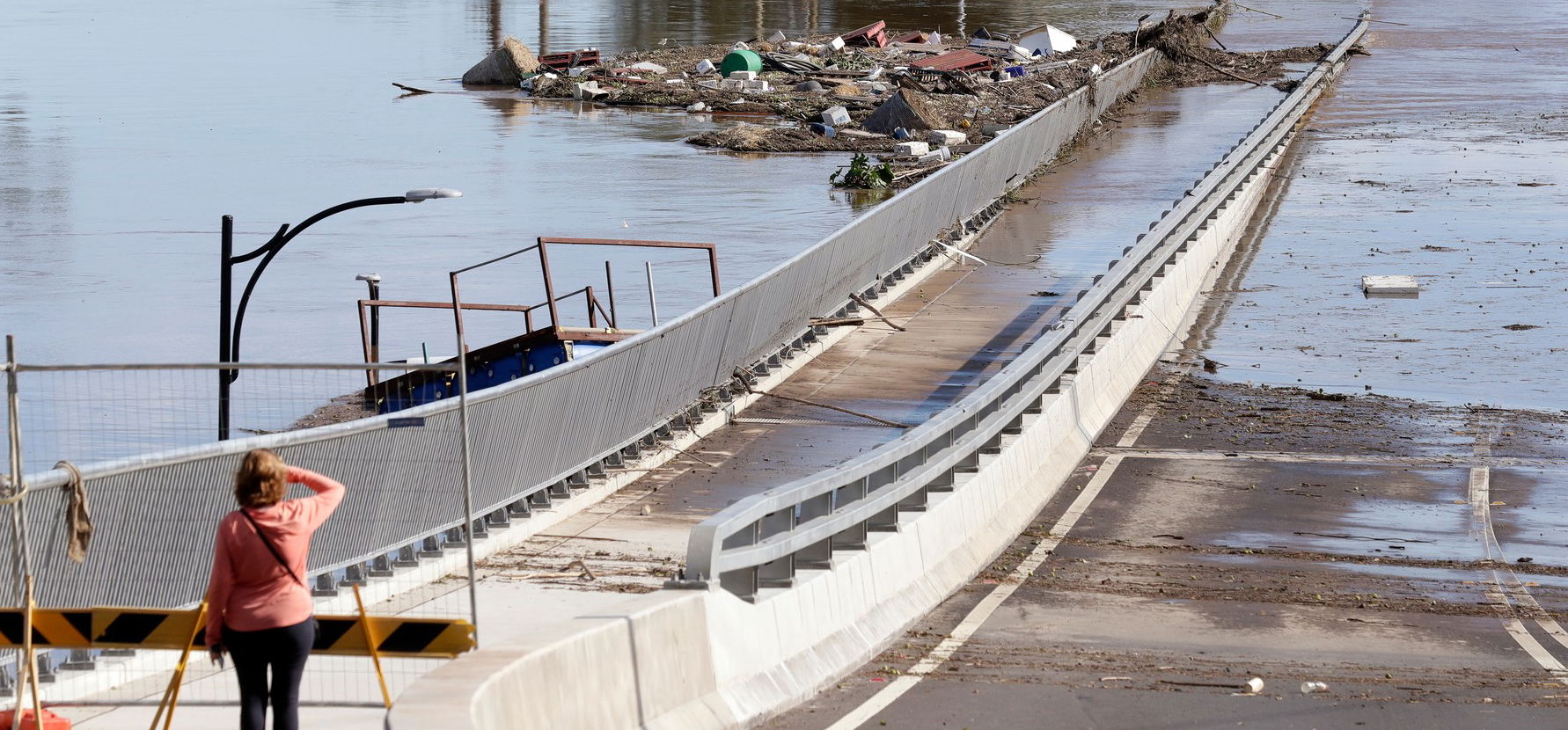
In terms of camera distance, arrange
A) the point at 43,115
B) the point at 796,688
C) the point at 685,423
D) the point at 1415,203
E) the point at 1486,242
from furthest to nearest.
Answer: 1. the point at 43,115
2. the point at 1415,203
3. the point at 1486,242
4. the point at 685,423
5. the point at 796,688

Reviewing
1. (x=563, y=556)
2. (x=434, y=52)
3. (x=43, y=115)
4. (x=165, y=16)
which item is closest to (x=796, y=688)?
(x=563, y=556)

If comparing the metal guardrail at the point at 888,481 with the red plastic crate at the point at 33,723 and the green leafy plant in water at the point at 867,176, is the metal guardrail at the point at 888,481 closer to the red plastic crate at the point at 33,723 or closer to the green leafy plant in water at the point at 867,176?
the red plastic crate at the point at 33,723

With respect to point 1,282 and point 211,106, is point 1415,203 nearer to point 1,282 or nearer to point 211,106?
point 1,282

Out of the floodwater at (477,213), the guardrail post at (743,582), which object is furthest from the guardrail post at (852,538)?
the floodwater at (477,213)

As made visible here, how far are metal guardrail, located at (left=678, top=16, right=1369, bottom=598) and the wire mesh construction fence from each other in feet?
5.09

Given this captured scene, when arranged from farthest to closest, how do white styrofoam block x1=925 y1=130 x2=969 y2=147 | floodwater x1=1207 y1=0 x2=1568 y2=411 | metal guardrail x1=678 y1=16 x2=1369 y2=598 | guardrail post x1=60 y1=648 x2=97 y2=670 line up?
white styrofoam block x1=925 y1=130 x2=969 y2=147, floodwater x1=1207 y1=0 x2=1568 y2=411, metal guardrail x1=678 y1=16 x2=1369 y2=598, guardrail post x1=60 y1=648 x2=97 y2=670

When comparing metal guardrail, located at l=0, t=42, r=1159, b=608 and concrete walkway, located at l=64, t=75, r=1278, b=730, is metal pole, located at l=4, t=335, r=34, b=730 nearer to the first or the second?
metal guardrail, located at l=0, t=42, r=1159, b=608

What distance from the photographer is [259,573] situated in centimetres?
754

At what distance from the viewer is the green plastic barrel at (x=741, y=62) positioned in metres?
64.8

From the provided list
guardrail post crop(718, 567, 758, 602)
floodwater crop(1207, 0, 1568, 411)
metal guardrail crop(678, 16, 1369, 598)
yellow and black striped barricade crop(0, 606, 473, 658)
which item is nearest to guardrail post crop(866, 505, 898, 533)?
metal guardrail crop(678, 16, 1369, 598)

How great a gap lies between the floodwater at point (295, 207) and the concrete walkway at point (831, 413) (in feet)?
15.8

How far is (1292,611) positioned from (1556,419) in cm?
989

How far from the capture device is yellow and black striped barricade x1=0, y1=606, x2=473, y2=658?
8.27 meters

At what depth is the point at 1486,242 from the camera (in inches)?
1352
